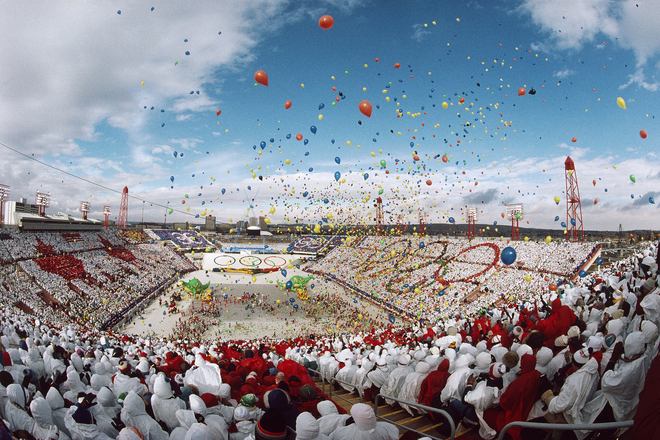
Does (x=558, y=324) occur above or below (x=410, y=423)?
above

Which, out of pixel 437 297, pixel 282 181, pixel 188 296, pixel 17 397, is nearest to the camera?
pixel 17 397

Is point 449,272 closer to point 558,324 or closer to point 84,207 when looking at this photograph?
point 558,324

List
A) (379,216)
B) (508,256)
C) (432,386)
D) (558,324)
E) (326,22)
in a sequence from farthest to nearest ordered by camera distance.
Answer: (379,216) < (508,256) < (326,22) < (558,324) < (432,386)

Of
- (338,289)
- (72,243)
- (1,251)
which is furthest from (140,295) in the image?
(338,289)

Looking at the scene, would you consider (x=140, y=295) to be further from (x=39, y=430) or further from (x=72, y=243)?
(x=39, y=430)

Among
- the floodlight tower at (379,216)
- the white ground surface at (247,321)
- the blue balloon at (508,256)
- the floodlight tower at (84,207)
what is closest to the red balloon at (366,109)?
the blue balloon at (508,256)

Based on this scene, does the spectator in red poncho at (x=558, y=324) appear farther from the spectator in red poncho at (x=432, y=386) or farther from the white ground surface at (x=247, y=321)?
the white ground surface at (x=247, y=321)

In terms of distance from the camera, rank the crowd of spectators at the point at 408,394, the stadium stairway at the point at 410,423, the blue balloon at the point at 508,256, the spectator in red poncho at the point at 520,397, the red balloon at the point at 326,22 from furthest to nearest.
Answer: the blue balloon at the point at 508,256, the red balloon at the point at 326,22, the stadium stairway at the point at 410,423, the spectator in red poncho at the point at 520,397, the crowd of spectators at the point at 408,394

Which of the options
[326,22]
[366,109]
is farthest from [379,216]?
[326,22]

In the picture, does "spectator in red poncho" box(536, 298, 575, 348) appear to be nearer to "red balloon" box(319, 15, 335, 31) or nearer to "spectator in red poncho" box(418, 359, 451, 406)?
"spectator in red poncho" box(418, 359, 451, 406)
